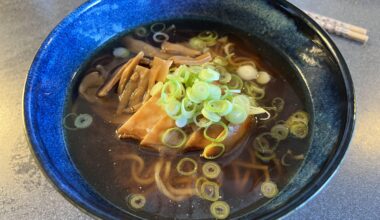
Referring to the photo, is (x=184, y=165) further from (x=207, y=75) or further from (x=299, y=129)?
(x=299, y=129)

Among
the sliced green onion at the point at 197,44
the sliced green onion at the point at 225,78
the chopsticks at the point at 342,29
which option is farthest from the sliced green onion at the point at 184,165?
the chopsticks at the point at 342,29

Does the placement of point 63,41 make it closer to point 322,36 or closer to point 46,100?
point 46,100

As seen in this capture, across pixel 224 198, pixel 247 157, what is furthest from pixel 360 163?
pixel 224 198

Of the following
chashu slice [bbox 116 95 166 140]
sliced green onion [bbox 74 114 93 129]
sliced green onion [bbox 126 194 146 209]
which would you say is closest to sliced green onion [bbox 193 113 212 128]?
chashu slice [bbox 116 95 166 140]

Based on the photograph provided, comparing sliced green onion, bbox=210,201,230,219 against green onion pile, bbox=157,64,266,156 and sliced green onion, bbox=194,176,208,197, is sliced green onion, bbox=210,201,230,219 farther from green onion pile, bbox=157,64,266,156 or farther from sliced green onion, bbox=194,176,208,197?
green onion pile, bbox=157,64,266,156

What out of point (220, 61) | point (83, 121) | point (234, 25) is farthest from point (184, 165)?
point (234, 25)
